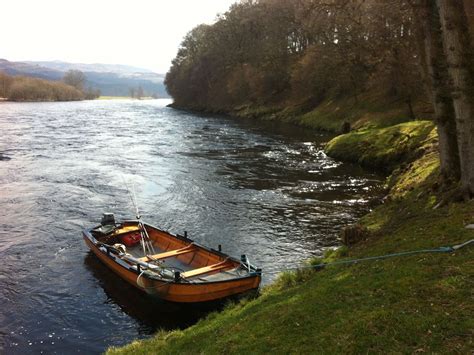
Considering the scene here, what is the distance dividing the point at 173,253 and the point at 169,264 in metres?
0.37

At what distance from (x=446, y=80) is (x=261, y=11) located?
75077 mm

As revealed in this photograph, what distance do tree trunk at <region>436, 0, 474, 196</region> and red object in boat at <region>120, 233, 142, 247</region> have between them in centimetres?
1150

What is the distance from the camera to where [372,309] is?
6.45m

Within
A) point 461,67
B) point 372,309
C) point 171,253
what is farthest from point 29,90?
point 372,309

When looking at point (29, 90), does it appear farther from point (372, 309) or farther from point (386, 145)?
point (372, 309)

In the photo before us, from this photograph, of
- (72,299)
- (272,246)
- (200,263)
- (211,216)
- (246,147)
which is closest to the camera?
(72,299)

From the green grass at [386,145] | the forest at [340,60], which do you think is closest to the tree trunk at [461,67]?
the forest at [340,60]

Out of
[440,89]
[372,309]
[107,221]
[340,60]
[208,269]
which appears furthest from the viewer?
[340,60]

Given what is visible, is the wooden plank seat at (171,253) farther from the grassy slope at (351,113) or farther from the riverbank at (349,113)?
the grassy slope at (351,113)

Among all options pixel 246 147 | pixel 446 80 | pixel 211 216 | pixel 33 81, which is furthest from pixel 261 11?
pixel 33 81

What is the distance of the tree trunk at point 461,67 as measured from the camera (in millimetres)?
9602

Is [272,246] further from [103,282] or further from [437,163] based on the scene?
[437,163]

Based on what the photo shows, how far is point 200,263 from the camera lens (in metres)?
14.2

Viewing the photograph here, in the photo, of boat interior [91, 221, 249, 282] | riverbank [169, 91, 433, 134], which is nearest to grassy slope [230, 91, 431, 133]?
riverbank [169, 91, 433, 134]
